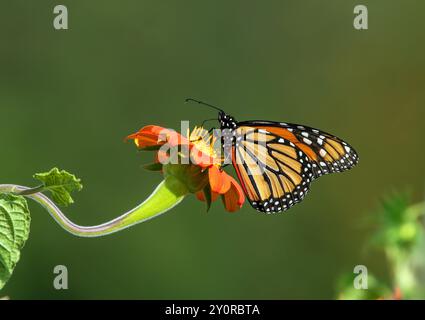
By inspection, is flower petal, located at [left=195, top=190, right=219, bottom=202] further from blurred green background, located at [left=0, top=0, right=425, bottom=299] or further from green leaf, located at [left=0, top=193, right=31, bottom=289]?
blurred green background, located at [left=0, top=0, right=425, bottom=299]

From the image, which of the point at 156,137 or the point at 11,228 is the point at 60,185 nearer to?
the point at 11,228

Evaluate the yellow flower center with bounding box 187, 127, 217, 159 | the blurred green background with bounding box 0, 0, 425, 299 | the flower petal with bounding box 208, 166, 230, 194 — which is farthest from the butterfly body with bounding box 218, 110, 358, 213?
the blurred green background with bounding box 0, 0, 425, 299

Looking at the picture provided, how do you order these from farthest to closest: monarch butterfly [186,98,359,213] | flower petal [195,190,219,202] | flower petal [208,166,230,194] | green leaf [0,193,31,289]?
monarch butterfly [186,98,359,213] → flower petal [195,190,219,202] → flower petal [208,166,230,194] → green leaf [0,193,31,289]

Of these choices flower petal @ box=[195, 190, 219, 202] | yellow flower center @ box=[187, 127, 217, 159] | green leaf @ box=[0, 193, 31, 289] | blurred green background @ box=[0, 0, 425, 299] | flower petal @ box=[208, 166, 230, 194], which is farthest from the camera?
blurred green background @ box=[0, 0, 425, 299]

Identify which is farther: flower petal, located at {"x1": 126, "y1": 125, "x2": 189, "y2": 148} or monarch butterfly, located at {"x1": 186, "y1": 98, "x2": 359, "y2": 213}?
monarch butterfly, located at {"x1": 186, "y1": 98, "x2": 359, "y2": 213}

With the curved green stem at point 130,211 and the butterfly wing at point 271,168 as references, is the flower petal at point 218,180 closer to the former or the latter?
the curved green stem at point 130,211

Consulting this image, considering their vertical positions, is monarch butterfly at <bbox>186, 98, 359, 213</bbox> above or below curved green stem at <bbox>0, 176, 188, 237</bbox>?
above

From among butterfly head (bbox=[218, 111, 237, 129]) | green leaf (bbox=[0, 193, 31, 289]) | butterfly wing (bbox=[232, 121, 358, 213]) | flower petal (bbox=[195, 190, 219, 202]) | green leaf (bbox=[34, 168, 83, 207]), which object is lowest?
green leaf (bbox=[0, 193, 31, 289])

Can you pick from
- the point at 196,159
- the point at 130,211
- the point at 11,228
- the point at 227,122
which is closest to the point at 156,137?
the point at 196,159
